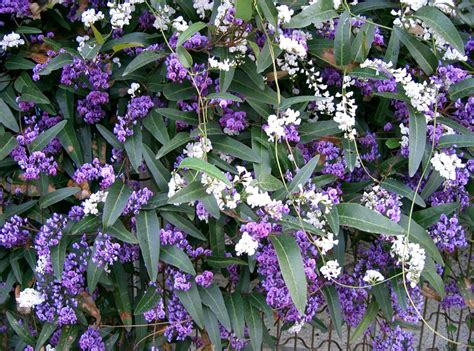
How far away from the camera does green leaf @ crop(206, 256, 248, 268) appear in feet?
5.25

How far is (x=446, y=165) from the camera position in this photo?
63.7 inches

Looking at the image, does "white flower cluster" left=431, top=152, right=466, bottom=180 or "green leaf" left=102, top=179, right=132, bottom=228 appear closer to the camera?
"green leaf" left=102, top=179, right=132, bottom=228

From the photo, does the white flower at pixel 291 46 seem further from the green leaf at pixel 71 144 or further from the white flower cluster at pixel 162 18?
the green leaf at pixel 71 144

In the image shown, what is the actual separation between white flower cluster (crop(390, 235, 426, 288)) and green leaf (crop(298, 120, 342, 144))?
305 mm

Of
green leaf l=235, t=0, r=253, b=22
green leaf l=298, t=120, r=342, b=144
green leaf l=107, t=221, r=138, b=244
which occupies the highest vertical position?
green leaf l=235, t=0, r=253, b=22

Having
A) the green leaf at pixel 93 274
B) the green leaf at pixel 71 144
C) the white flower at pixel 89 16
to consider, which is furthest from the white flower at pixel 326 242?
the white flower at pixel 89 16

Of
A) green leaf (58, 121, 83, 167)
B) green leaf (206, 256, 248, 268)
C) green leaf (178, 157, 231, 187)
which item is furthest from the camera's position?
green leaf (58, 121, 83, 167)

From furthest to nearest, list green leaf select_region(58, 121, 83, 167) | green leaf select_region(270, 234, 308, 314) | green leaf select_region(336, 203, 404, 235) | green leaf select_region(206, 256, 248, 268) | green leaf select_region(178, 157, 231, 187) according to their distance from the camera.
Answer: green leaf select_region(58, 121, 83, 167)
green leaf select_region(206, 256, 248, 268)
green leaf select_region(336, 203, 404, 235)
green leaf select_region(270, 234, 308, 314)
green leaf select_region(178, 157, 231, 187)

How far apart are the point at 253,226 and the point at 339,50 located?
517mm

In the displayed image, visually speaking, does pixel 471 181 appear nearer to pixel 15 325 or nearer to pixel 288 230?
pixel 288 230

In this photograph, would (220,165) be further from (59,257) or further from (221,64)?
(59,257)

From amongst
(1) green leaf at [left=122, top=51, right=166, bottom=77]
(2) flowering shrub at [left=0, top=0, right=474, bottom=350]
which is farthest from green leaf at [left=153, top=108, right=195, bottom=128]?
(1) green leaf at [left=122, top=51, right=166, bottom=77]

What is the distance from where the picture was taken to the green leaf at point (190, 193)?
1.41 m

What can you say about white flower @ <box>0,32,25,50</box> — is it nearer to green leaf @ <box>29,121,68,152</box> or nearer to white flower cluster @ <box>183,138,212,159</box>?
green leaf @ <box>29,121,68,152</box>
